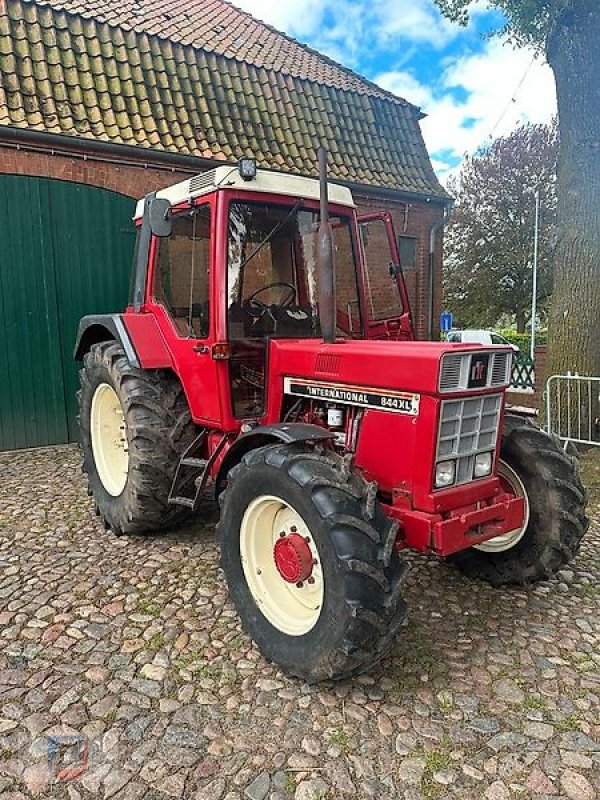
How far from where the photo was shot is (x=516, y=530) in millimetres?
3246

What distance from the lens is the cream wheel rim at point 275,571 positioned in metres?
2.69

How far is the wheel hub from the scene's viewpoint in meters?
2.63

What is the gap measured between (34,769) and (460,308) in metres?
24.7

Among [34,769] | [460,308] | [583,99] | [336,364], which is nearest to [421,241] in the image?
[583,99]

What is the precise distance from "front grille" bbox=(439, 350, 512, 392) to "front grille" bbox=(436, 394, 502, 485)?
0.24 feet

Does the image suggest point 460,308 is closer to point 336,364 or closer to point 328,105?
point 328,105

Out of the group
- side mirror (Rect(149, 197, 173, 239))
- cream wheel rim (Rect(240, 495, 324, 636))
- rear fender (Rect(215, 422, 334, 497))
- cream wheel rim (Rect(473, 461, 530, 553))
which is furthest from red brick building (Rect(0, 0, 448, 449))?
cream wheel rim (Rect(473, 461, 530, 553))

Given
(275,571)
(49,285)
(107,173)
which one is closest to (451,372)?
(275,571)

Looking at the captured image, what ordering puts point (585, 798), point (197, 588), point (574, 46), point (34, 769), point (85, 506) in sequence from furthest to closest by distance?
point (574, 46) < point (85, 506) < point (197, 588) < point (34, 769) < point (585, 798)

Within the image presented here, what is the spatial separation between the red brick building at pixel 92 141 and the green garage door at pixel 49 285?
0.01 m

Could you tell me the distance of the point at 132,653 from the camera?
2.83 m

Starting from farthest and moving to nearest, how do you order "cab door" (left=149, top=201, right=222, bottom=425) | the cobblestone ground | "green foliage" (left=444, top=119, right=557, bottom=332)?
"green foliage" (left=444, top=119, right=557, bottom=332), "cab door" (left=149, top=201, right=222, bottom=425), the cobblestone ground

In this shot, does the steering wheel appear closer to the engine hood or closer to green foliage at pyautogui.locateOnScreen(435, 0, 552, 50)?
the engine hood

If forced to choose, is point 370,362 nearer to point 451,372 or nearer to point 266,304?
point 451,372
